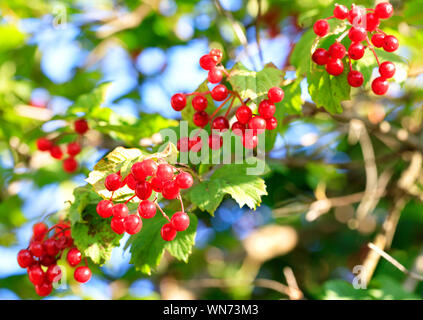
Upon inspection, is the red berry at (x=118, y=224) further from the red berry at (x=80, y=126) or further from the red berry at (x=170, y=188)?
the red berry at (x=80, y=126)

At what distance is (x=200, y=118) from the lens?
5.31ft

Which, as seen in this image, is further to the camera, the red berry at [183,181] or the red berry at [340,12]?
the red berry at [340,12]

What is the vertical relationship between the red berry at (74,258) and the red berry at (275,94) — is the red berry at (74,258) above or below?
below

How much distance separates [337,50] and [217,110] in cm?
47

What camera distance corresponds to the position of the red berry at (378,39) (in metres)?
1.55

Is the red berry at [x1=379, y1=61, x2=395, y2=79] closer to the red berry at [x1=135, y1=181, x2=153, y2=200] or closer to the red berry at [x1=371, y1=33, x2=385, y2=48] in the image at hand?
the red berry at [x1=371, y1=33, x2=385, y2=48]

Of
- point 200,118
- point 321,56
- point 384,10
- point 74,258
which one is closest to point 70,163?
point 74,258

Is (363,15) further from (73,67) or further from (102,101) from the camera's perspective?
(73,67)

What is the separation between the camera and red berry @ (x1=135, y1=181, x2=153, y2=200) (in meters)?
1.32

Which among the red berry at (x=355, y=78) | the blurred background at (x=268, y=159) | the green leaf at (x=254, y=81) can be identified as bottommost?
the blurred background at (x=268, y=159)

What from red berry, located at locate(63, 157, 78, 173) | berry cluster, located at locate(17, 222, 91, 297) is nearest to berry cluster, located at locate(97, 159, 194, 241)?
berry cluster, located at locate(17, 222, 91, 297)

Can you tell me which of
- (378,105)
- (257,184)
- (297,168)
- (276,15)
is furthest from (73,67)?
(257,184)

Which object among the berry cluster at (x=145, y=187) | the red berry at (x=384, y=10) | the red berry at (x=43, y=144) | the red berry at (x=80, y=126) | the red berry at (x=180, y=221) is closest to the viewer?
the berry cluster at (x=145, y=187)

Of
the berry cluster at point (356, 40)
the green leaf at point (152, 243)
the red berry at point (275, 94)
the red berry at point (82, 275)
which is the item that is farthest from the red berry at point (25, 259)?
the berry cluster at point (356, 40)
